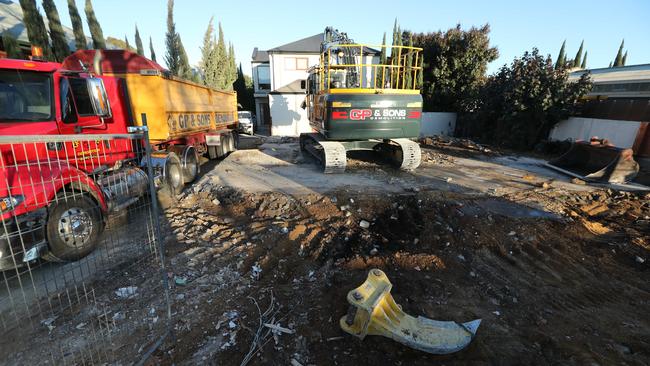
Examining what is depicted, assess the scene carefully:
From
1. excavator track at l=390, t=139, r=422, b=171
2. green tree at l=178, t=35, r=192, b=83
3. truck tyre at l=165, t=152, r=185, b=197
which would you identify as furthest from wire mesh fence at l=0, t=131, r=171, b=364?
green tree at l=178, t=35, r=192, b=83

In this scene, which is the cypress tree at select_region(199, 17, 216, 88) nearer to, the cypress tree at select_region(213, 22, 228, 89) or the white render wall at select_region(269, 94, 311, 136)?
the cypress tree at select_region(213, 22, 228, 89)

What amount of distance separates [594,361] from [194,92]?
8.90 metres

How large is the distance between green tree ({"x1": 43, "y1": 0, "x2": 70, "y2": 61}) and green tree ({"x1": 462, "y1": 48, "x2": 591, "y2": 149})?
19878 mm

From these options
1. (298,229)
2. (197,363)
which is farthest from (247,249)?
(197,363)

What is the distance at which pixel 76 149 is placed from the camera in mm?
4523

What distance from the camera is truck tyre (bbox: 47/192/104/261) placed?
3.39 meters

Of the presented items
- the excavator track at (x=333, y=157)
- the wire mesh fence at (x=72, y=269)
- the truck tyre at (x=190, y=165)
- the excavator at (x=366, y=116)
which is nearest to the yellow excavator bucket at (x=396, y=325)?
the wire mesh fence at (x=72, y=269)

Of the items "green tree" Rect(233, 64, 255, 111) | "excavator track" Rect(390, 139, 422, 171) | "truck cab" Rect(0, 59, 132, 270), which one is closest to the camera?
"truck cab" Rect(0, 59, 132, 270)

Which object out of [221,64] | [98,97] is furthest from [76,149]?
[221,64]

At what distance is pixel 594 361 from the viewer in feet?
7.73

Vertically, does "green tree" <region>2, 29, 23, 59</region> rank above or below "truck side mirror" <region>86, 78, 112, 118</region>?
above

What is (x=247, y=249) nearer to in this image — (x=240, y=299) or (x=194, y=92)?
(x=240, y=299)

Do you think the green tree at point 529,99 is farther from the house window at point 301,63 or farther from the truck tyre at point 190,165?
the truck tyre at point 190,165

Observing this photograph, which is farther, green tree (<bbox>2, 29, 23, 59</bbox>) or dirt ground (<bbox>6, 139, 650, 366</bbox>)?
green tree (<bbox>2, 29, 23, 59</bbox>)
